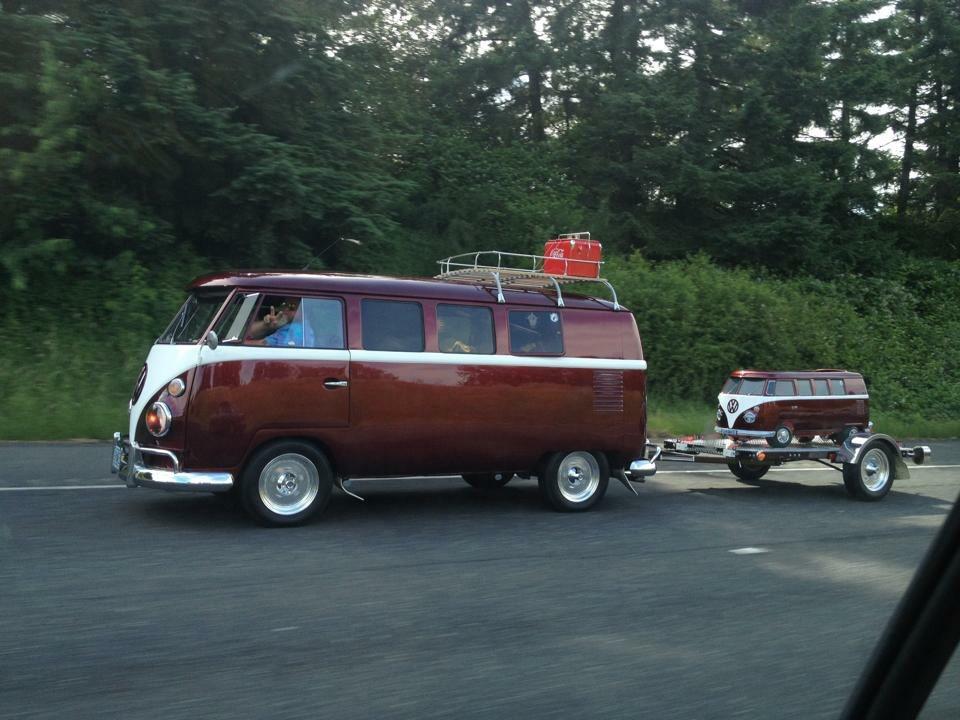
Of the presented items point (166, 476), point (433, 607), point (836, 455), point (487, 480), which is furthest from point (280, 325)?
point (836, 455)

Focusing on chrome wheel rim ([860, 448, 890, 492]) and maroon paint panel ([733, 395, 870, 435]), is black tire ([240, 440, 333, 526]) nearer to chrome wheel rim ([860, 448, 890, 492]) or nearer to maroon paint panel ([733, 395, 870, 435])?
maroon paint panel ([733, 395, 870, 435])

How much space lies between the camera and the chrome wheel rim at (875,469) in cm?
1188

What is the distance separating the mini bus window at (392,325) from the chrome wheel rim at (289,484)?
1236mm

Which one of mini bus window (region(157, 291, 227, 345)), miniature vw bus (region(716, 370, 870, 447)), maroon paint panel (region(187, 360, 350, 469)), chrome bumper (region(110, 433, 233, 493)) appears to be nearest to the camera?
chrome bumper (region(110, 433, 233, 493))

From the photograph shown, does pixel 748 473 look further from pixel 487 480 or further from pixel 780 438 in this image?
pixel 487 480

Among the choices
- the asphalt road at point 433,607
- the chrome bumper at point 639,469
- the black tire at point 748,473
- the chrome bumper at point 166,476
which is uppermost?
the chrome bumper at point 166,476

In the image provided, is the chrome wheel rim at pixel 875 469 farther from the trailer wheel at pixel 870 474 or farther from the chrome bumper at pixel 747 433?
the chrome bumper at pixel 747 433

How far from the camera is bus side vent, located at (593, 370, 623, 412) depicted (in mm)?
10320

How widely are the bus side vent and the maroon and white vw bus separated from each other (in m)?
0.02

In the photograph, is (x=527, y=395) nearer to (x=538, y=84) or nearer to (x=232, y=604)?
(x=232, y=604)

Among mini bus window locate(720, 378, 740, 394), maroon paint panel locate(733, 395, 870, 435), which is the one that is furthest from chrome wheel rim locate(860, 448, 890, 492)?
mini bus window locate(720, 378, 740, 394)

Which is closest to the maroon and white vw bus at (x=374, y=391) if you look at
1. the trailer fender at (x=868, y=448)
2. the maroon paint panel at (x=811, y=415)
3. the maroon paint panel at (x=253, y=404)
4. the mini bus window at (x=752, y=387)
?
the maroon paint panel at (x=253, y=404)

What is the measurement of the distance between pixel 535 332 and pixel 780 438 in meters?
3.83

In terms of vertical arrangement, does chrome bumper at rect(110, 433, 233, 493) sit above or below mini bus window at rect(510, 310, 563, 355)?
below
